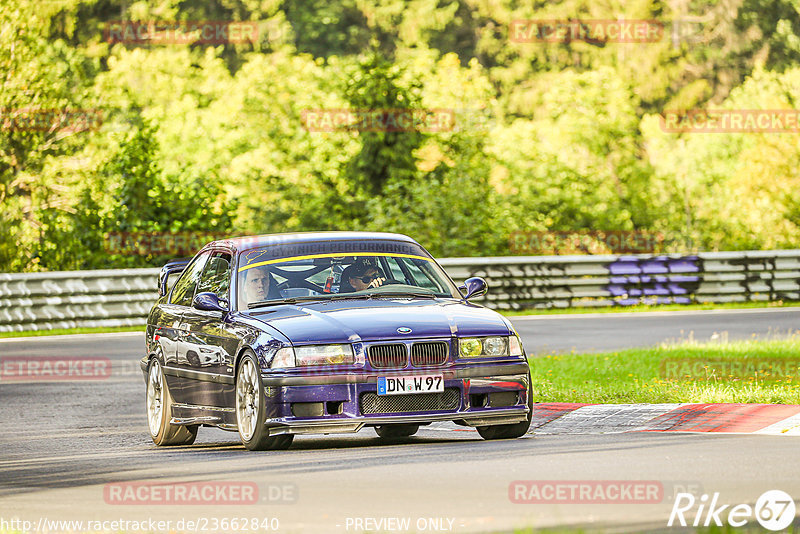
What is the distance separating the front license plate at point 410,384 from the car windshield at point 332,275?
120 cm

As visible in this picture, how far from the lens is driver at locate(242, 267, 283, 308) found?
1197cm

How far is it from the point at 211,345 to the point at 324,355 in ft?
4.71

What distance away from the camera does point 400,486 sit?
29.5 feet

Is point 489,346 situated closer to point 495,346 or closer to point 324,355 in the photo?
point 495,346

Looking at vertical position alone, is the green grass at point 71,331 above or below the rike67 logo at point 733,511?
below

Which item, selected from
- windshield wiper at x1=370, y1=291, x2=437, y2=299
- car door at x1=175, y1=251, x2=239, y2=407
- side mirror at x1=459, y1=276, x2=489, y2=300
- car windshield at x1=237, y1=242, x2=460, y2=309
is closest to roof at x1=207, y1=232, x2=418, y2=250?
car windshield at x1=237, y1=242, x2=460, y2=309

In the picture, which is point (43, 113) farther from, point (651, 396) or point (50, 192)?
point (651, 396)

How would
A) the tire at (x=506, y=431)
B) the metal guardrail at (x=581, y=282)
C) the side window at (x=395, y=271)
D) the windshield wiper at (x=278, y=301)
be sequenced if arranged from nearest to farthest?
the tire at (x=506, y=431) < the windshield wiper at (x=278, y=301) < the side window at (x=395, y=271) < the metal guardrail at (x=581, y=282)

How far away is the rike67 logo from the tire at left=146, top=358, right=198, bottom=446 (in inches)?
210

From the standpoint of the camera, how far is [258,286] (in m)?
12.1

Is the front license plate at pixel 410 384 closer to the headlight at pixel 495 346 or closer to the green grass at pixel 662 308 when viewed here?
the headlight at pixel 495 346

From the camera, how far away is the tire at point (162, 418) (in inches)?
496

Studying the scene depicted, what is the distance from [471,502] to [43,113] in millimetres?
31557

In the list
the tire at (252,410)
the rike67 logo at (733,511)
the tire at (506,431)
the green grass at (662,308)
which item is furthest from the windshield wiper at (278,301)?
the green grass at (662,308)
